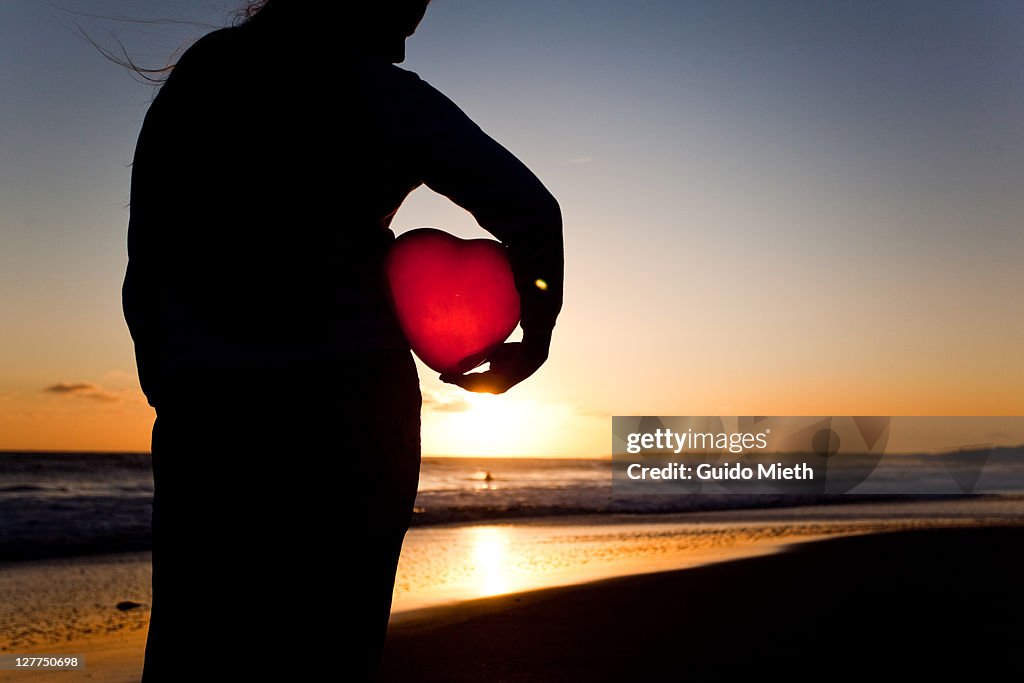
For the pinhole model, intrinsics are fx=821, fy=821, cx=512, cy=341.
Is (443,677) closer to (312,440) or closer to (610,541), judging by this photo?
(312,440)

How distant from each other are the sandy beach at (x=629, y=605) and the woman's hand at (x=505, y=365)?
9.55 feet

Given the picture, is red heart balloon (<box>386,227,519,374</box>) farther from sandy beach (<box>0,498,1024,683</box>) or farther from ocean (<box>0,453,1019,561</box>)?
ocean (<box>0,453,1019,561</box>)

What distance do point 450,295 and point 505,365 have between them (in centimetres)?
11

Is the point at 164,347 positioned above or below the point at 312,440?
above

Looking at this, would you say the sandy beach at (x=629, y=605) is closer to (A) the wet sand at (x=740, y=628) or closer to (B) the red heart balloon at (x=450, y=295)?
(A) the wet sand at (x=740, y=628)

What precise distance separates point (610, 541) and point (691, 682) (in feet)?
23.2

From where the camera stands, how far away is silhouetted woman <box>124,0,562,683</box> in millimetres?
931

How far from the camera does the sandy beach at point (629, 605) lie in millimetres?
4031

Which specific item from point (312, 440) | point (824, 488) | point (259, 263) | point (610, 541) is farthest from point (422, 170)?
point (824, 488)

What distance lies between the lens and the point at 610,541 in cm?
1048

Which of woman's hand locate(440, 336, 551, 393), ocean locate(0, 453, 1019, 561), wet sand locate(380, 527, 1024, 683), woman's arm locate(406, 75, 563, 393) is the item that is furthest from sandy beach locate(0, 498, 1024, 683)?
Result: woman's arm locate(406, 75, 563, 393)

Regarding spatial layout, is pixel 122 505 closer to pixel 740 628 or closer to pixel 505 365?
pixel 740 628

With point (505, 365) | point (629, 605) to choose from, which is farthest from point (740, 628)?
point (505, 365)

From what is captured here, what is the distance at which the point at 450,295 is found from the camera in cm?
105
